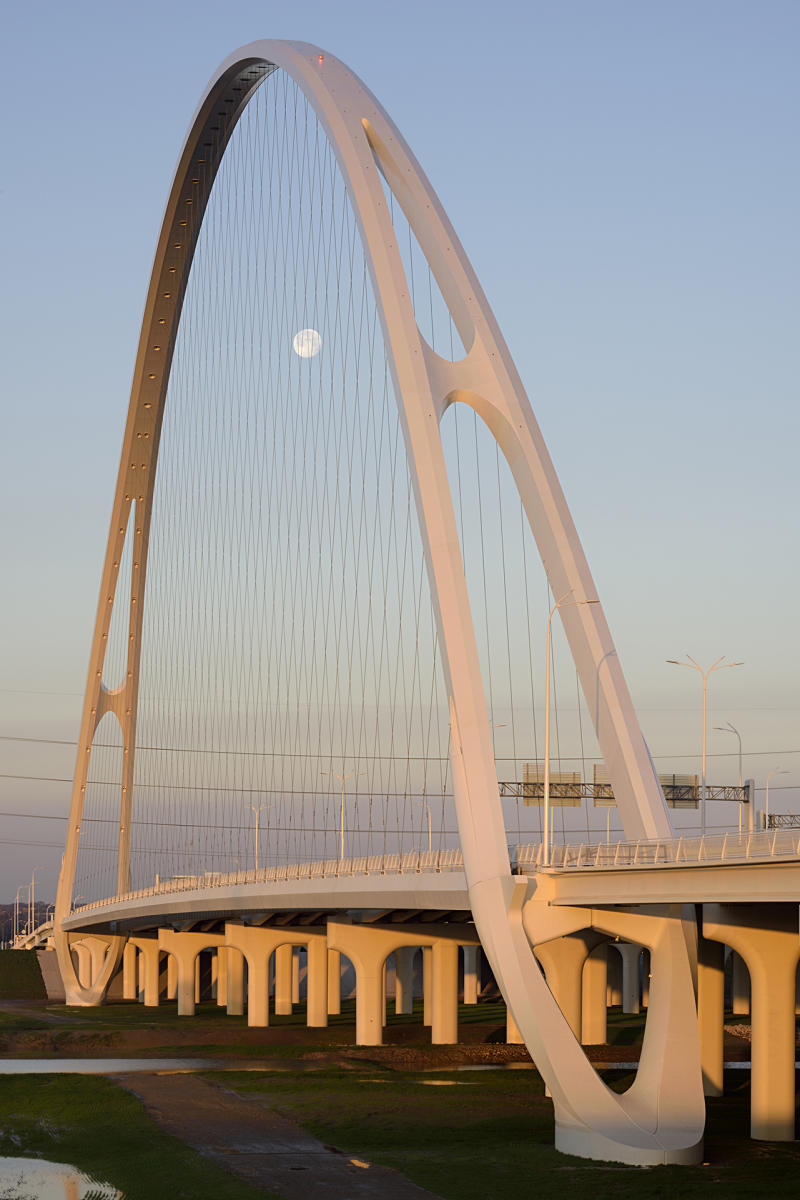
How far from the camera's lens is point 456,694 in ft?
126

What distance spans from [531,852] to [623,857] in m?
5.40

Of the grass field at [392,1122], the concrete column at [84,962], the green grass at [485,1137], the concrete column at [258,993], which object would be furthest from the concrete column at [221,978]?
the green grass at [485,1137]

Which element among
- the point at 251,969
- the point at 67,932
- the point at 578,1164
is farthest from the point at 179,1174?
the point at 67,932

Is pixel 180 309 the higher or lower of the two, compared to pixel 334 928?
higher

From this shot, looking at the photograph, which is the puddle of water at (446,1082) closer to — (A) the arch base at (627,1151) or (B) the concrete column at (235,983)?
(A) the arch base at (627,1151)

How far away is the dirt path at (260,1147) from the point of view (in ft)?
100

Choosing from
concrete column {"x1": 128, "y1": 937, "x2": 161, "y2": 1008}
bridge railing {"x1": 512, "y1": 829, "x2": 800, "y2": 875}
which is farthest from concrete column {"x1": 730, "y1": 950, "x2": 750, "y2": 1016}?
bridge railing {"x1": 512, "y1": 829, "x2": 800, "y2": 875}

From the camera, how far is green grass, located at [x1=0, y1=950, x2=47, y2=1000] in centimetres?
12006

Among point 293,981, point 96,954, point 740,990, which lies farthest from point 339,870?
point 96,954

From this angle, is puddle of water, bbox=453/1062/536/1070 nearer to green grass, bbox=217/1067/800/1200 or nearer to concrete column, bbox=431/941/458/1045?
green grass, bbox=217/1067/800/1200

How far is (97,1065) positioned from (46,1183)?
29.8 meters

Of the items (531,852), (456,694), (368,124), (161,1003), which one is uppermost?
(368,124)

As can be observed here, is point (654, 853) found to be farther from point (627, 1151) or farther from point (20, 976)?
point (20, 976)

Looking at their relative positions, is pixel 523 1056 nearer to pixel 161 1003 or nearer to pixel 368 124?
pixel 368 124
